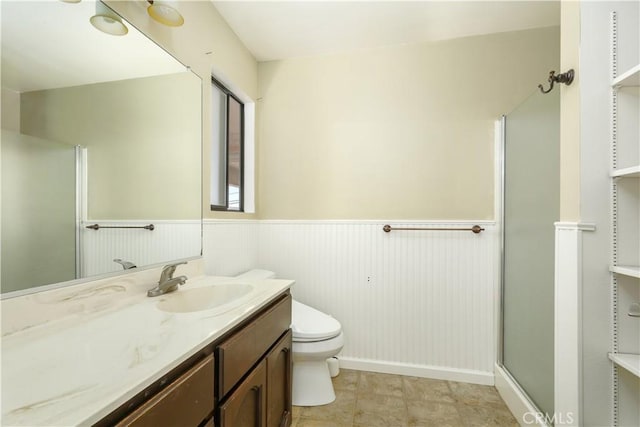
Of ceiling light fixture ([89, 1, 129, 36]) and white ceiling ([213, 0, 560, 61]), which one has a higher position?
white ceiling ([213, 0, 560, 61])

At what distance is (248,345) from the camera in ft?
3.08

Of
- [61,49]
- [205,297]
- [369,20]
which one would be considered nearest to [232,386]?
[205,297]

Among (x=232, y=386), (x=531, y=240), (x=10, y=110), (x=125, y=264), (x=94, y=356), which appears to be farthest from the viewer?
(x=531, y=240)

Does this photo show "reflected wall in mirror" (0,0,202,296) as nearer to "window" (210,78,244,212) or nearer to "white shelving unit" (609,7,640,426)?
"window" (210,78,244,212)

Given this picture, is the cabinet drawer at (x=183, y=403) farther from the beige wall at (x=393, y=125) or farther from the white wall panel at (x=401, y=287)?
the beige wall at (x=393, y=125)

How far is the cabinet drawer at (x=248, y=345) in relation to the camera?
0.80 m

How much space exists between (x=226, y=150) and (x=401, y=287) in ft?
5.32

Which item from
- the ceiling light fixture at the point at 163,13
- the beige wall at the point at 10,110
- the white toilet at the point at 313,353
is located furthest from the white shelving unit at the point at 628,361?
the ceiling light fixture at the point at 163,13

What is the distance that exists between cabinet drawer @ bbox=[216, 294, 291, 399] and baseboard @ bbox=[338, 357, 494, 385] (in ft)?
3.42

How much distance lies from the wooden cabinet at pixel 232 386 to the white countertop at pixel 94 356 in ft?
0.12

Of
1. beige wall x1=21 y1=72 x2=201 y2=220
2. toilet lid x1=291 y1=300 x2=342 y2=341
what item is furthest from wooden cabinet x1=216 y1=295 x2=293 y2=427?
beige wall x1=21 y1=72 x2=201 y2=220

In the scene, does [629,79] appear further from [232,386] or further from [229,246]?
[229,246]

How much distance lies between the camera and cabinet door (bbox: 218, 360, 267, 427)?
2.68ft

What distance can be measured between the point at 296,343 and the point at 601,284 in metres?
1.34
